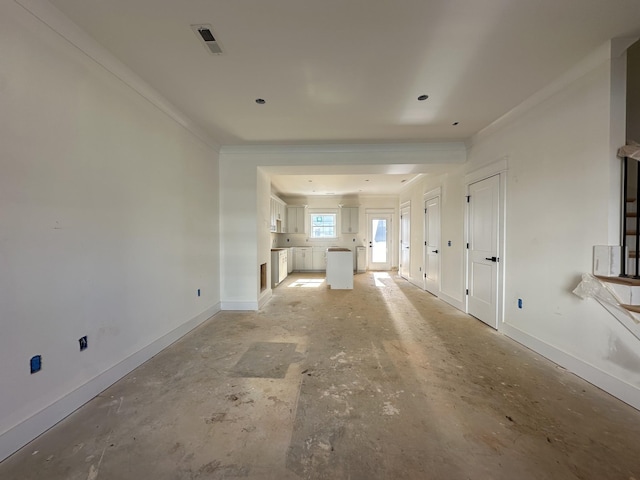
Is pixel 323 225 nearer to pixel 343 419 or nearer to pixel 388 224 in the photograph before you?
pixel 388 224

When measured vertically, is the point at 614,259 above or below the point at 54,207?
below

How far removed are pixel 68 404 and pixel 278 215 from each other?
5717 mm

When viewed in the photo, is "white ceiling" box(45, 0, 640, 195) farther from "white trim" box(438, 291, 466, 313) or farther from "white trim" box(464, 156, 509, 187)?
"white trim" box(438, 291, 466, 313)

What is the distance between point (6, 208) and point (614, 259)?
4.05 metres

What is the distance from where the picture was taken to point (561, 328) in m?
2.29

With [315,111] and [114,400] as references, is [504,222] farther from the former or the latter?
[114,400]

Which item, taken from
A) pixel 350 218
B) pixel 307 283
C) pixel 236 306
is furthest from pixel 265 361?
pixel 350 218

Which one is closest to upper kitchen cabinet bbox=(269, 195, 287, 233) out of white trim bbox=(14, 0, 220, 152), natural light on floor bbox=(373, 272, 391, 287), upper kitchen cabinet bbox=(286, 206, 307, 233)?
upper kitchen cabinet bbox=(286, 206, 307, 233)

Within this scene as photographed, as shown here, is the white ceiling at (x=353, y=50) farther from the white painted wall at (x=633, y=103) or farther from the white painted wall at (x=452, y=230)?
the white painted wall at (x=452, y=230)

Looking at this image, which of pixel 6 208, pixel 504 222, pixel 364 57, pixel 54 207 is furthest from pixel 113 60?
pixel 504 222

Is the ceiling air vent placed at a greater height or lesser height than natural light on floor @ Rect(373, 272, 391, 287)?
greater

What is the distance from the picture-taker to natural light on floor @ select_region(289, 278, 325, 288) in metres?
6.00

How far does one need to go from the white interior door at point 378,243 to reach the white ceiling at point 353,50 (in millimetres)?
5396

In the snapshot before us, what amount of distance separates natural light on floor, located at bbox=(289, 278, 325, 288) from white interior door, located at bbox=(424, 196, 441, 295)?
252 centimetres
